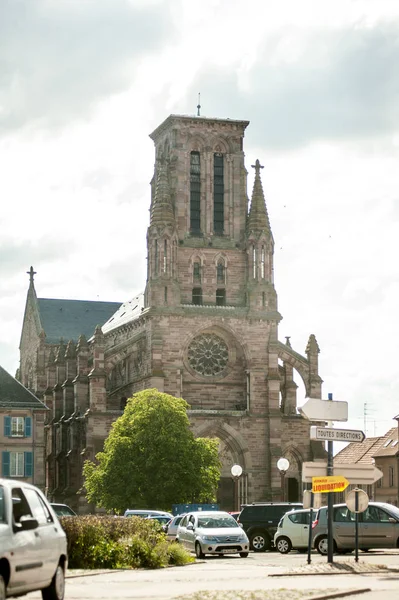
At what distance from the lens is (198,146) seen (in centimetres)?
8706

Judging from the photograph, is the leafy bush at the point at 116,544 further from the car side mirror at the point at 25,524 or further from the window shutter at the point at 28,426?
the window shutter at the point at 28,426

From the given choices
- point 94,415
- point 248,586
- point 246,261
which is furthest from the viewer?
point 246,261

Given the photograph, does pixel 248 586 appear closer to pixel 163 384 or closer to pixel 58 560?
pixel 58 560

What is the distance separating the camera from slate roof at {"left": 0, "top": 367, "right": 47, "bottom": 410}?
74.7 metres

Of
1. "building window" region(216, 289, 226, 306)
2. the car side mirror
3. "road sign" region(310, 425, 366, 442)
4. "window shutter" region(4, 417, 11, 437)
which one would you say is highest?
"building window" region(216, 289, 226, 306)

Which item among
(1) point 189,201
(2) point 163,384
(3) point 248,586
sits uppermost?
(1) point 189,201

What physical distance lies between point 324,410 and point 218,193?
201 feet

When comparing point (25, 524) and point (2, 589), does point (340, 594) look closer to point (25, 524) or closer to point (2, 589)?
point (25, 524)

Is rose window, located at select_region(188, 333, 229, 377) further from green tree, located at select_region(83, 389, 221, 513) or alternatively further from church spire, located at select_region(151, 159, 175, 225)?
green tree, located at select_region(83, 389, 221, 513)

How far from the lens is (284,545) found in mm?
39562

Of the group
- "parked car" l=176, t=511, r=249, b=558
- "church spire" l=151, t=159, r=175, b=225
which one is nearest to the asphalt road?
"parked car" l=176, t=511, r=249, b=558

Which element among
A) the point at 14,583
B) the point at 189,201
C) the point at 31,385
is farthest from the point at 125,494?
the point at 14,583

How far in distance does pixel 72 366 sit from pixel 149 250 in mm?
12861

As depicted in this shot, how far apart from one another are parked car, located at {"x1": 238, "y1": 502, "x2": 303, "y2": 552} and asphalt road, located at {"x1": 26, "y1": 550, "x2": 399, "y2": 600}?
12.7m
